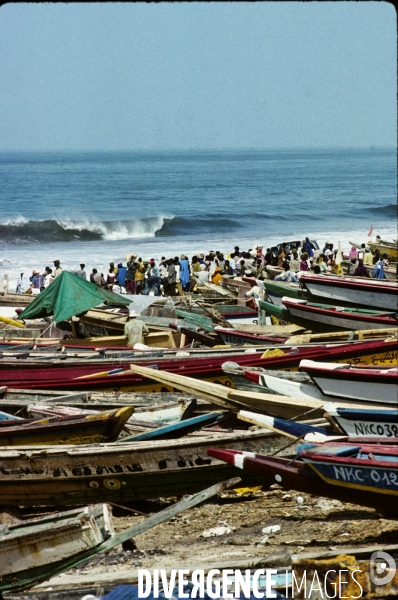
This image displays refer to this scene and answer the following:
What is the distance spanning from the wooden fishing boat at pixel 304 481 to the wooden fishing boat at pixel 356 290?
27.5 feet

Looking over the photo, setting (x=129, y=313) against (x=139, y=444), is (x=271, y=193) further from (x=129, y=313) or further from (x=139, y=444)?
(x=139, y=444)

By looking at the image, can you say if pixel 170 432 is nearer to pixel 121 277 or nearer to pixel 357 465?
pixel 357 465

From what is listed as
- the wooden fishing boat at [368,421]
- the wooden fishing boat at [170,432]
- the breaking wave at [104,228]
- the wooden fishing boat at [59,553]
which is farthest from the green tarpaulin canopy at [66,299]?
the breaking wave at [104,228]

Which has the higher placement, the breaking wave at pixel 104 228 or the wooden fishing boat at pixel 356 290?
the wooden fishing boat at pixel 356 290

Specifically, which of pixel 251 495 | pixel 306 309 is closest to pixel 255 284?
pixel 306 309

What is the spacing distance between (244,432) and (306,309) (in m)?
7.14

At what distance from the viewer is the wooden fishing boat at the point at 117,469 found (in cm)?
807

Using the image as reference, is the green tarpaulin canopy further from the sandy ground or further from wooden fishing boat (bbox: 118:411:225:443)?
the sandy ground

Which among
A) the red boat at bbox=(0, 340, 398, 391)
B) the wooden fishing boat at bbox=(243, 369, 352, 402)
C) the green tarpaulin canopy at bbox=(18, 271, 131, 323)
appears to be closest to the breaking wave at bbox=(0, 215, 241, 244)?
the green tarpaulin canopy at bbox=(18, 271, 131, 323)

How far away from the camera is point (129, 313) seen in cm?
1595

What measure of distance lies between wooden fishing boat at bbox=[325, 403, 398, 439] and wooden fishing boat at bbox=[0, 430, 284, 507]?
0.66 metres

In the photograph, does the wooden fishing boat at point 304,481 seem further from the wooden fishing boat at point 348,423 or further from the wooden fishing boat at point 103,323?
the wooden fishing boat at point 103,323

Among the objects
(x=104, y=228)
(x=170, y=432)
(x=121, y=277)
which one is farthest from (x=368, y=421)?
(x=104, y=228)

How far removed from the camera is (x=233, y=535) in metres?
7.31
